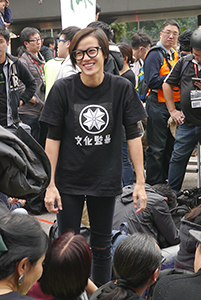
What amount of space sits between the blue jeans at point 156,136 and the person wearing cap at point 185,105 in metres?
0.27

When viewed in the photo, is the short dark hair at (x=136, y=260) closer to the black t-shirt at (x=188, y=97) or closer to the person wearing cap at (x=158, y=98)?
the black t-shirt at (x=188, y=97)

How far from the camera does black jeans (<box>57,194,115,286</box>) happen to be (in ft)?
8.41

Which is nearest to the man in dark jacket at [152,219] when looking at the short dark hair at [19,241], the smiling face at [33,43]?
the short dark hair at [19,241]

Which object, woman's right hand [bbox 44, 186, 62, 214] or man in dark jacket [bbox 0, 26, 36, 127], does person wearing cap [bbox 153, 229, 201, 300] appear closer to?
woman's right hand [bbox 44, 186, 62, 214]

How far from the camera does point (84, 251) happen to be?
204 cm

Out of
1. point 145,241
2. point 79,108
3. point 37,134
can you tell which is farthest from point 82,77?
point 37,134

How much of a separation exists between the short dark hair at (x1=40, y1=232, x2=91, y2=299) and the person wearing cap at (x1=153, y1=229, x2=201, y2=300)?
1.28 ft


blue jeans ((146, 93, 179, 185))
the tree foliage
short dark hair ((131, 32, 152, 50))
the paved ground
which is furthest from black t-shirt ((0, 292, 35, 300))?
the tree foliage

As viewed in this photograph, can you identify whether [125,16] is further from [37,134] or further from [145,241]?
[145,241]

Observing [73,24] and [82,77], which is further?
[73,24]

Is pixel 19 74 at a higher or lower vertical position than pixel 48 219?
higher

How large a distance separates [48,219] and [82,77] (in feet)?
7.91

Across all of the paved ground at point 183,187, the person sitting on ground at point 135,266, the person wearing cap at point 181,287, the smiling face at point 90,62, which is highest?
the smiling face at point 90,62

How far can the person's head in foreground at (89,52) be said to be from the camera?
2.40 metres
